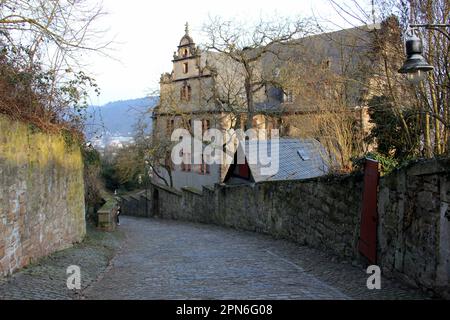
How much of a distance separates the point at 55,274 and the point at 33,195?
1.43 m

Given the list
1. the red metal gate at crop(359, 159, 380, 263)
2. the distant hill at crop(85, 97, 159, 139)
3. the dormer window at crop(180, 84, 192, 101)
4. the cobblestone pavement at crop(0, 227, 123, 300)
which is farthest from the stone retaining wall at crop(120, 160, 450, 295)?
the dormer window at crop(180, 84, 192, 101)

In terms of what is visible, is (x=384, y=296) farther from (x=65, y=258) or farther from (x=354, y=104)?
(x=354, y=104)

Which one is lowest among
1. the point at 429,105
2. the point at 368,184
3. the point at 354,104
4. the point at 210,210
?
the point at 210,210

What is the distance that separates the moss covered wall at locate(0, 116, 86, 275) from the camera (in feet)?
22.3

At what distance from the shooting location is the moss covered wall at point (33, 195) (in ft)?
22.3

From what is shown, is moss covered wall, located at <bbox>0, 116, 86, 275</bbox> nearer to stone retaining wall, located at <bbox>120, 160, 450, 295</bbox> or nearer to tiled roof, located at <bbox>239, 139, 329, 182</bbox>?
stone retaining wall, located at <bbox>120, 160, 450, 295</bbox>

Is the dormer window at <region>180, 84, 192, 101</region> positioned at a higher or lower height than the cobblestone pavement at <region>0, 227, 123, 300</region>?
higher

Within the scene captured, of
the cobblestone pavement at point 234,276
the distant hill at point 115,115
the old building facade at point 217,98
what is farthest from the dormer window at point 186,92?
the cobblestone pavement at point 234,276

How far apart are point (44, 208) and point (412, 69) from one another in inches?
253

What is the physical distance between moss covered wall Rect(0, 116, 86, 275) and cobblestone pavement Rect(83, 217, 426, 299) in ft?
3.98

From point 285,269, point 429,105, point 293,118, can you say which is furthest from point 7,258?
point 293,118

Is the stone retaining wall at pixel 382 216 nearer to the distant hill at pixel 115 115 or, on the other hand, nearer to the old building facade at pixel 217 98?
the distant hill at pixel 115 115

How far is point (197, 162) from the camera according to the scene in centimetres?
4016

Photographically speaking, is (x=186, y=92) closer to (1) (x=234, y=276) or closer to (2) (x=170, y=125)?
(2) (x=170, y=125)
